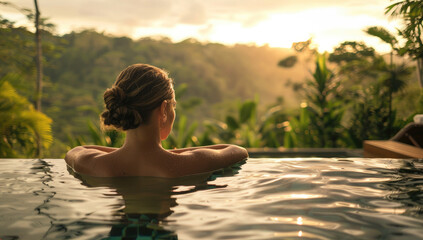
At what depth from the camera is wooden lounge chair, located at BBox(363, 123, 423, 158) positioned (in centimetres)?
401

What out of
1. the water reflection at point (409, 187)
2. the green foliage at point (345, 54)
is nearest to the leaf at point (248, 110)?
the water reflection at point (409, 187)

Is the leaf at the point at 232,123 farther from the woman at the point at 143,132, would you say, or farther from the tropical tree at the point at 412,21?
the woman at the point at 143,132

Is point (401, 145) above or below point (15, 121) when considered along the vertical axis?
below

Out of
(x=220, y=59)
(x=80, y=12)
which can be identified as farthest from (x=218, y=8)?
(x=80, y=12)

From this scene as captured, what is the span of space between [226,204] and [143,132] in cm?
74

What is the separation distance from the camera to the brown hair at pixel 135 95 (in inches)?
84.0

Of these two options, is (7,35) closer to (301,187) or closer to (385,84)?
(385,84)

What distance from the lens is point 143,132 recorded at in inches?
88.0

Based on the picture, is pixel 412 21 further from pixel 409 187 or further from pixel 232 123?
pixel 232 123

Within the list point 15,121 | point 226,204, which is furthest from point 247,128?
point 226,204

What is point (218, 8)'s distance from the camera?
52812 mm

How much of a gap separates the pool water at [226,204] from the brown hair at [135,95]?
388 millimetres

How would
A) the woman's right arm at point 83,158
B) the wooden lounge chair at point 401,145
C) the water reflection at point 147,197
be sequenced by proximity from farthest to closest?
the wooden lounge chair at point 401,145
the woman's right arm at point 83,158
the water reflection at point 147,197

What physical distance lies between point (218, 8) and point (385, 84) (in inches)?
1797
